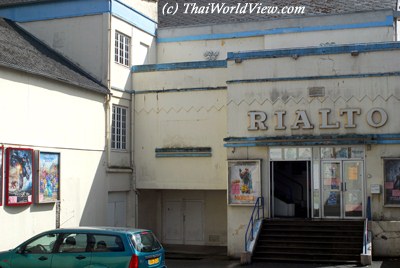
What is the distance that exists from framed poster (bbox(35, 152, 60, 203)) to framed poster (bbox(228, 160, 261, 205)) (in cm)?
590

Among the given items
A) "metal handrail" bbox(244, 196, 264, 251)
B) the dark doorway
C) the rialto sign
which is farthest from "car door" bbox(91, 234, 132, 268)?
the dark doorway

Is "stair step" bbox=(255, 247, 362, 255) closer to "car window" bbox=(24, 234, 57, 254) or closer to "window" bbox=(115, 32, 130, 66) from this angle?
"car window" bbox=(24, 234, 57, 254)

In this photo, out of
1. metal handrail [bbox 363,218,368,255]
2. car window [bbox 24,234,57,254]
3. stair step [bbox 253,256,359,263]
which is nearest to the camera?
car window [bbox 24,234,57,254]

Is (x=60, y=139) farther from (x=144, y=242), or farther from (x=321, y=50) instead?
(x=321, y=50)

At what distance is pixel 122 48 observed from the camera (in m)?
24.2

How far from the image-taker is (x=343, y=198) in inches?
790

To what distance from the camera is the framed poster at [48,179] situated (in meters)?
19.0

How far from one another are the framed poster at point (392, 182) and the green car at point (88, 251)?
913cm

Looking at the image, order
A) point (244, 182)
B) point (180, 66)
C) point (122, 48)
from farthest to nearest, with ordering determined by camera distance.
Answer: point (122, 48), point (180, 66), point (244, 182)

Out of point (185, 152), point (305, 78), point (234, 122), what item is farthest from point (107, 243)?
point (185, 152)

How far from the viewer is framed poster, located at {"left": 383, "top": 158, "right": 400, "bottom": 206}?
19469mm

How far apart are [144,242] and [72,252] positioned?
1.59 m

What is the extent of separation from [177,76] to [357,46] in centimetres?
725

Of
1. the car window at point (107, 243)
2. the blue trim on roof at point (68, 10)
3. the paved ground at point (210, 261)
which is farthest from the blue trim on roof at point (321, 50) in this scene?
the car window at point (107, 243)
